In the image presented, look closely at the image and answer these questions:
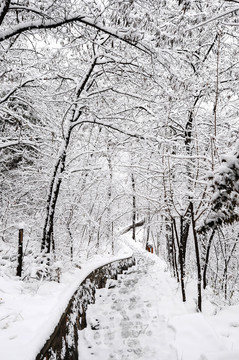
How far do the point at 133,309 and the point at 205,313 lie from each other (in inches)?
67.8

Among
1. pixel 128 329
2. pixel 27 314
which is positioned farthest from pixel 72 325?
pixel 128 329

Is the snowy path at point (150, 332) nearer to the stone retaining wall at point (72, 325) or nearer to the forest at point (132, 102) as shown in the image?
the stone retaining wall at point (72, 325)

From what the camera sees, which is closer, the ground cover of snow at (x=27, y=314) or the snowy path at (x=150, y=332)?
the ground cover of snow at (x=27, y=314)

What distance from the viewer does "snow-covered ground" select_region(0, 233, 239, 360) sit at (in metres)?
2.94

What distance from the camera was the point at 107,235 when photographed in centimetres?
1648

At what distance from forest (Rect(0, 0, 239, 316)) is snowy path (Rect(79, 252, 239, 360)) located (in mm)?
752

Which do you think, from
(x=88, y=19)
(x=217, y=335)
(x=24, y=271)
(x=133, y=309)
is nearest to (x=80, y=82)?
(x=88, y=19)

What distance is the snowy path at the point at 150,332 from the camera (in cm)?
360

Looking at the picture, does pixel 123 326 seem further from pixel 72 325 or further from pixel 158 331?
pixel 72 325

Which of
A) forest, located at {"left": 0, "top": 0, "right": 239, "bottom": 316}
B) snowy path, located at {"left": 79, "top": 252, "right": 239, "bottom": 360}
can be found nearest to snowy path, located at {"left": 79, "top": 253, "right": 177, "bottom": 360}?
snowy path, located at {"left": 79, "top": 252, "right": 239, "bottom": 360}

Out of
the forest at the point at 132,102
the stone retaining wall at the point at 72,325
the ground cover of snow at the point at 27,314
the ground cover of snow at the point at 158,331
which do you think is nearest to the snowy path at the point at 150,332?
the ground cover of snow at the point at 158,331

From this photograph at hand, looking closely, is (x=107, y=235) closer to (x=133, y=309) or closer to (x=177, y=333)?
(x=133, y=309)

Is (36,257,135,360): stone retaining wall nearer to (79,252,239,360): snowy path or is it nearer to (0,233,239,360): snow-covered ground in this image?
(0,233,239,360): snow-covered ground

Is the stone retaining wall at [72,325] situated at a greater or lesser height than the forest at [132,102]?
lesser
